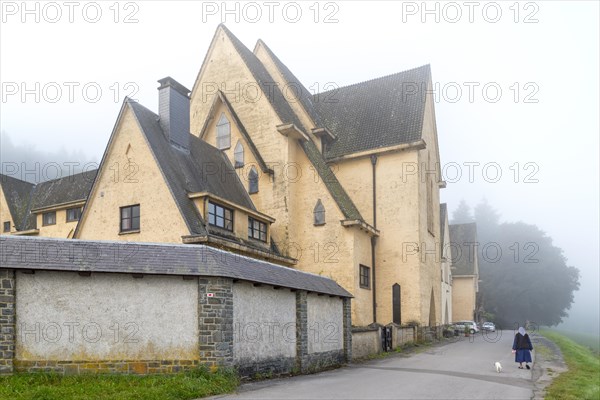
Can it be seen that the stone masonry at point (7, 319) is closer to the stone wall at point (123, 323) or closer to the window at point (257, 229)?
the stone wall at point (123, 323)

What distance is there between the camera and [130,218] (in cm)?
2172

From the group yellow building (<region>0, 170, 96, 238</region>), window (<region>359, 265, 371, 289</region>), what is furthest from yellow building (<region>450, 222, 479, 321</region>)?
yellow building (<region>0, 170, 96, 238</region>)

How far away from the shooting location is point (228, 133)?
28906 mm

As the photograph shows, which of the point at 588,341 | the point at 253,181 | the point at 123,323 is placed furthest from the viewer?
the point at 588,341

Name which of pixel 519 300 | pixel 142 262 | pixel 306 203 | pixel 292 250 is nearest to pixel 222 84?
pixel 306 203

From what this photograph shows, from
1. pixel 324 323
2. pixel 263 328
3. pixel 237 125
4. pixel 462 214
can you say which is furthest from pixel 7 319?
pixel 462 214

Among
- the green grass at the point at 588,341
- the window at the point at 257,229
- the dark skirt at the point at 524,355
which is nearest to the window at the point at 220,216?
the window at the point at 257,229

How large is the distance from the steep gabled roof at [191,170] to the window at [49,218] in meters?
12.0

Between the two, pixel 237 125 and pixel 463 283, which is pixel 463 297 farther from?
pixel 237 125

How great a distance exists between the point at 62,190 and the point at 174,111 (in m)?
17.6

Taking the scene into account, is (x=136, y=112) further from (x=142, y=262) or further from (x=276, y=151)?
(x=142, y=262)

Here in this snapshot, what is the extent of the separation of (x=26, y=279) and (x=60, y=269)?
2.50ft

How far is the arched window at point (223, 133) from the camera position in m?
28.9

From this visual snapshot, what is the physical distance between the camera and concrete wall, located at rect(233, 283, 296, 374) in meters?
13.8
